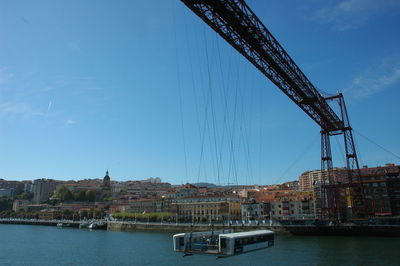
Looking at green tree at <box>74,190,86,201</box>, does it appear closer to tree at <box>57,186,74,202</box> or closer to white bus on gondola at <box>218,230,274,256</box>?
tree at <box>57,186,74,202</box>

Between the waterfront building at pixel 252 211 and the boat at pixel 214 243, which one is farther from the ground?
the waterfront building at pixel 252 211

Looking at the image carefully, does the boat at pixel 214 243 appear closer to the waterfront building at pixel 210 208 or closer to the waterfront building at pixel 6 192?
the waterfront building at pixel 210 208

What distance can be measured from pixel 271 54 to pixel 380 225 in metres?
18.9

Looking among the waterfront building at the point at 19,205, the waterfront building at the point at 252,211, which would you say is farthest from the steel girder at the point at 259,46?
the waterfront building at the point at 19,205

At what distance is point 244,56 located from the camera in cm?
1644

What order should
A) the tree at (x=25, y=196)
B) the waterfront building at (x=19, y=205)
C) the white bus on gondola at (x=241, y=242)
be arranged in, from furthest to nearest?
the tree at (x=25, y=196), the waterfront building at (x=19, y=205), the white bus on gondola at (x=241, y=242)

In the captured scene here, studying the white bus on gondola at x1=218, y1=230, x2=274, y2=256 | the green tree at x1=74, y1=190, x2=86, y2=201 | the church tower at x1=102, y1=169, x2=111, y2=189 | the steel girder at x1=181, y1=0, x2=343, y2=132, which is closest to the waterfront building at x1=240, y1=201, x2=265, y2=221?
the steel girder at x1=181, y1=0, x2=343, y2=132

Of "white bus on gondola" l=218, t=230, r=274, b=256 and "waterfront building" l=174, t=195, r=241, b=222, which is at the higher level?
"waterfront building" l=174, t=195, r=241, b=222

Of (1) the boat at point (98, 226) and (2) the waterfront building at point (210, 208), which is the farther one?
(1) the boat at point (98, 226)

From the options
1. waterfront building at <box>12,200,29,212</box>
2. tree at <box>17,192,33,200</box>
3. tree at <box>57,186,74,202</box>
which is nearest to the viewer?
waterfront building at <box>12,200,29,212</box>

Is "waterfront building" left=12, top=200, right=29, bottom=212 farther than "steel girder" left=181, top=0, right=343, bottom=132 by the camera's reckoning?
Yes

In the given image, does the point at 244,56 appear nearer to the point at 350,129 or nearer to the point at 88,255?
the point at 88,255

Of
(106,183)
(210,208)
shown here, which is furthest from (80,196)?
(210,208)

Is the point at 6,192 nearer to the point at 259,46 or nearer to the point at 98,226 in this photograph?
the point at 98,226
